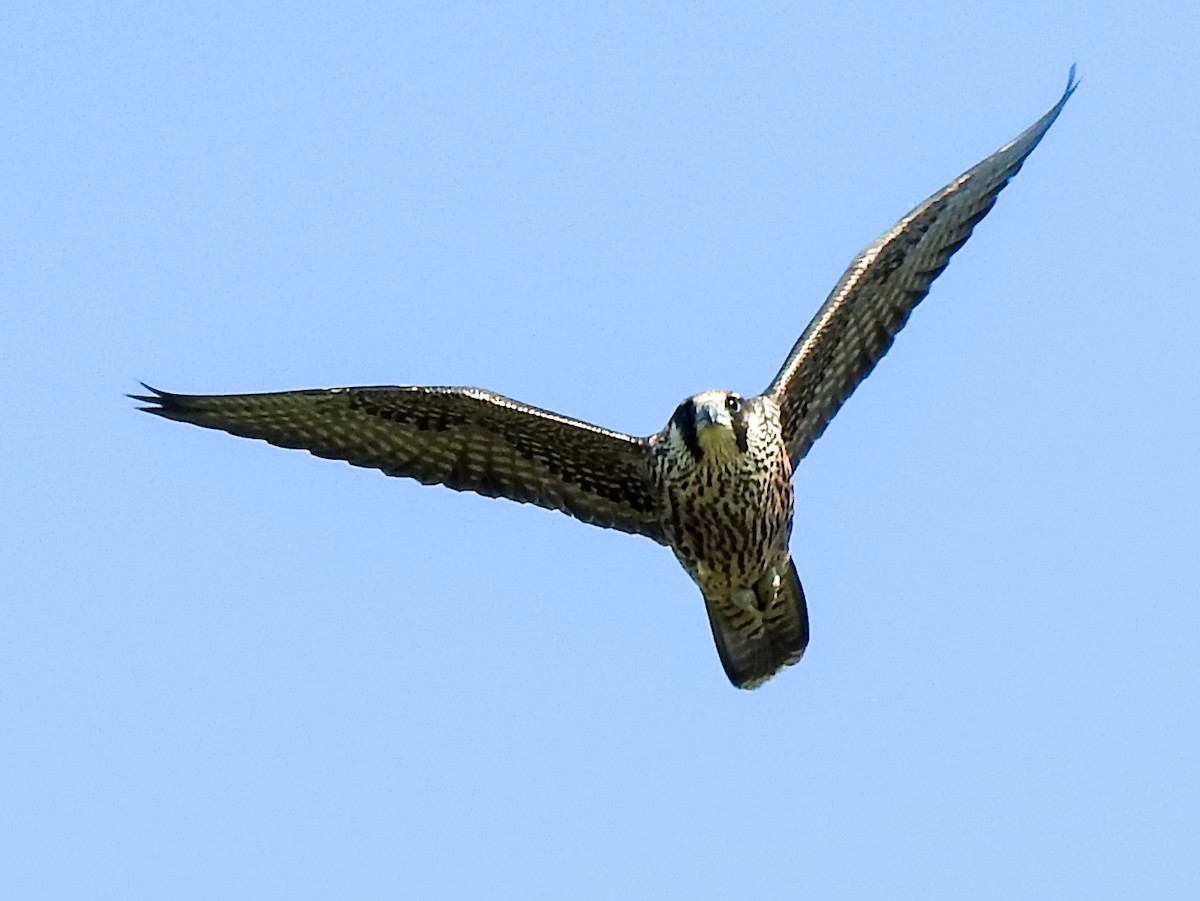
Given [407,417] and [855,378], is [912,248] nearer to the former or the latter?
[855,378]

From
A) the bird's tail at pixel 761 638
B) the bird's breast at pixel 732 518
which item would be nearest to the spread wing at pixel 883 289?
the bird's breast at pixel 732 518

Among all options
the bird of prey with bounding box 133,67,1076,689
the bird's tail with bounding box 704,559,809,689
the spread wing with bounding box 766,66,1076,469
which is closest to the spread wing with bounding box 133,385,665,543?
the bird of prey with bounding box 133,67,1076,689

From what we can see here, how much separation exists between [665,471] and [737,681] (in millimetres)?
1370

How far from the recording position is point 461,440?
13703 mm

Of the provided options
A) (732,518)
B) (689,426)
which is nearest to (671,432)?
(689,426)

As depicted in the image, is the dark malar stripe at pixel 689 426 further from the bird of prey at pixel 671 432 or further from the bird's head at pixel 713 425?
the bird of prey at pixel 671 432

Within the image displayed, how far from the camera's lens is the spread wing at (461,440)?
1341 cm

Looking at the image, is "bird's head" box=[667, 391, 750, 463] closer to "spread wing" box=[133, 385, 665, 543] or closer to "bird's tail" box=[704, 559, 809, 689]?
"spread wing" box=[133, 385, 665, 543]

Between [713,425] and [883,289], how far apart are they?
1.86 meters

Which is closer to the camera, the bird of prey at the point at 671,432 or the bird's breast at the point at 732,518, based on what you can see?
the bird's breast at the point at 732,518

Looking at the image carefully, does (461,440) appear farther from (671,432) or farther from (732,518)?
(732,518)

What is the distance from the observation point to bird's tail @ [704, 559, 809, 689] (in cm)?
1338

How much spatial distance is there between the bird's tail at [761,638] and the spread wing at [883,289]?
2.89 feet

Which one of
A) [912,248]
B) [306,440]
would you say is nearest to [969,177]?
[912,248]
